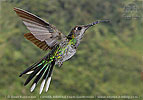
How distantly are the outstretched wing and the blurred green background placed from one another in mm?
1588

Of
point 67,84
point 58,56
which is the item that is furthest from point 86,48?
point 58,56

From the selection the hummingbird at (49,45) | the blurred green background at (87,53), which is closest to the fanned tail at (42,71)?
the hummingbird at (49,45)

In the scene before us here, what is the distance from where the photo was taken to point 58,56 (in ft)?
2.30

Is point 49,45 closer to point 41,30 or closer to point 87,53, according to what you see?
point 41,30

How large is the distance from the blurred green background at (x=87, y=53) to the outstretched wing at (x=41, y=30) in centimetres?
159

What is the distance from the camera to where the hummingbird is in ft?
2.01

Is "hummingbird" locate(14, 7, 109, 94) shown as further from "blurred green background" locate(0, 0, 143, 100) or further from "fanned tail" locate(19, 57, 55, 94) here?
"blurred green background" locate(0, 0, 143, 100)

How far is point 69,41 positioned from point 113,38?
2421 mm

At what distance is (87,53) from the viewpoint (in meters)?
2.92

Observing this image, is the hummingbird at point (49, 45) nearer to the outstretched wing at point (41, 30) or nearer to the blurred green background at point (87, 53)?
the outstretched wing at point (41, 30)

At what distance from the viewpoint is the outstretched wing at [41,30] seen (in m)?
→ 0.57

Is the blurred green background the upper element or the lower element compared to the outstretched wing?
lower

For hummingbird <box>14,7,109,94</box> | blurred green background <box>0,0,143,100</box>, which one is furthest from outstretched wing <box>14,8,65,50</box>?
blurred green background <box>0,0,143,100</box>

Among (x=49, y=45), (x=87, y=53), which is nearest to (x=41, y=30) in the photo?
(x=49, y=45)
